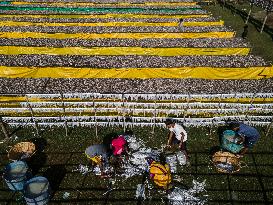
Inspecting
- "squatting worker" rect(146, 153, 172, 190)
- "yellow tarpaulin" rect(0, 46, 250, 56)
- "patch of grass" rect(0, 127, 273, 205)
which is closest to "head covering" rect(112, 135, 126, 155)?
"patch of grass" rect(0, 127, 273, 205)

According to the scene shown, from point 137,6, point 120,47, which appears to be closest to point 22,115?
point 120,47

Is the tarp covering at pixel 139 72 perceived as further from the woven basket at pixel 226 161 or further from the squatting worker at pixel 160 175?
the squatting worker at pixel 160 175

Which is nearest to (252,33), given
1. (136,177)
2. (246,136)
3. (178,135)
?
(246,136)

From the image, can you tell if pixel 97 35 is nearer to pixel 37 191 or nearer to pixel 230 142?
pixel 230 142

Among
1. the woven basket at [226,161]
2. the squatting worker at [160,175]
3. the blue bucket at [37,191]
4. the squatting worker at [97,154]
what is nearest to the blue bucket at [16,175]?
the blue bucket at [37,191]

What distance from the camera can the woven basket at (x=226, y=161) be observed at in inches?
555

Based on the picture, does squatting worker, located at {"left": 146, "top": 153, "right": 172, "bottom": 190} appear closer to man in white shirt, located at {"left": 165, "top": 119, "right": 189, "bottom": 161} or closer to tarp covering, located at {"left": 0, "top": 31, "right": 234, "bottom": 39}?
man in white shirt, located at {"left": 165, "top": 119, "right": 189, "bottom": 161}

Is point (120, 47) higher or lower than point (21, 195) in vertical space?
higher

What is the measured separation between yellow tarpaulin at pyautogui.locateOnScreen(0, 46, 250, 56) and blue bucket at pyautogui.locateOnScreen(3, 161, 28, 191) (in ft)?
42.3

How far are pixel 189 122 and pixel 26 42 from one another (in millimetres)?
17191

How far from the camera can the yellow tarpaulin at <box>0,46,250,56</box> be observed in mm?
24109

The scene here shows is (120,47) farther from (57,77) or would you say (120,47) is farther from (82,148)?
(82,148)

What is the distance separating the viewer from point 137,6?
130ft

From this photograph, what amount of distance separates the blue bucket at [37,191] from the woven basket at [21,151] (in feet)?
7.07
